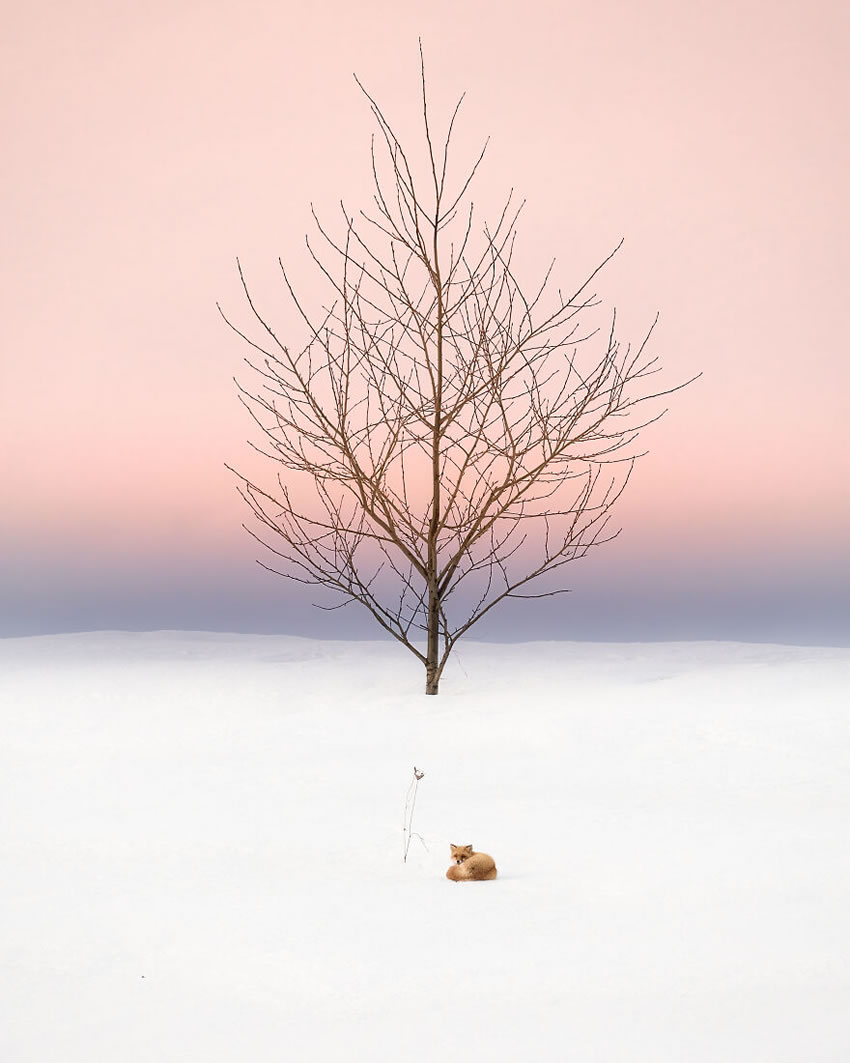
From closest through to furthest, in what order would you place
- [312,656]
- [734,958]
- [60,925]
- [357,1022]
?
[357,1022]
[734,958]
[60,925]
[312,656]

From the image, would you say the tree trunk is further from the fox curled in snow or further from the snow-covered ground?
the fox curled in snow

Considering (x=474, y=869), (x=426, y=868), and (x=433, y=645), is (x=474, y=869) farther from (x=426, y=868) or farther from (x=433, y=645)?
(x=433, y=645)

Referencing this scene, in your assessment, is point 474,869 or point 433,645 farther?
point 433,645

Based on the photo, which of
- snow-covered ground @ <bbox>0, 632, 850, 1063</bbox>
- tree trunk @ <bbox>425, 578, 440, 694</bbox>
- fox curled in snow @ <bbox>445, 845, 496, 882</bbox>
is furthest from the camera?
tree trunk @ <bbox>425, 578, 440, 694</bbox>

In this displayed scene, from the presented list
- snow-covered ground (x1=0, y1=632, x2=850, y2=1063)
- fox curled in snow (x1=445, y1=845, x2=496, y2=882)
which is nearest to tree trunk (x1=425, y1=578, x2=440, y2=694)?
snow-covered ground (x1=0, y1=632, x2=850, y2=1063)

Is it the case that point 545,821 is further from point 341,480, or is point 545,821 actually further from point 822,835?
point 341,480

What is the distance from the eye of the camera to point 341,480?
4.80 meters

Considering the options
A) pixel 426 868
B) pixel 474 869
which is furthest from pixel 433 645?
pixel 474 869

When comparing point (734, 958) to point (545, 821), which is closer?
point (734, 958)

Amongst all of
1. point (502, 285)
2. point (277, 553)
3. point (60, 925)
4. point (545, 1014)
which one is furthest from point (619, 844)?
point (502, 285)

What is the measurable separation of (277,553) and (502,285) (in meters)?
1.65

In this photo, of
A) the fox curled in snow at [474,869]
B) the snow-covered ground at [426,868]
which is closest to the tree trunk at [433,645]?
the snow-covered ground at [426,868]

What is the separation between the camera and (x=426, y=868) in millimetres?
2389

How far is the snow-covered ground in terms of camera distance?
5.33ft
